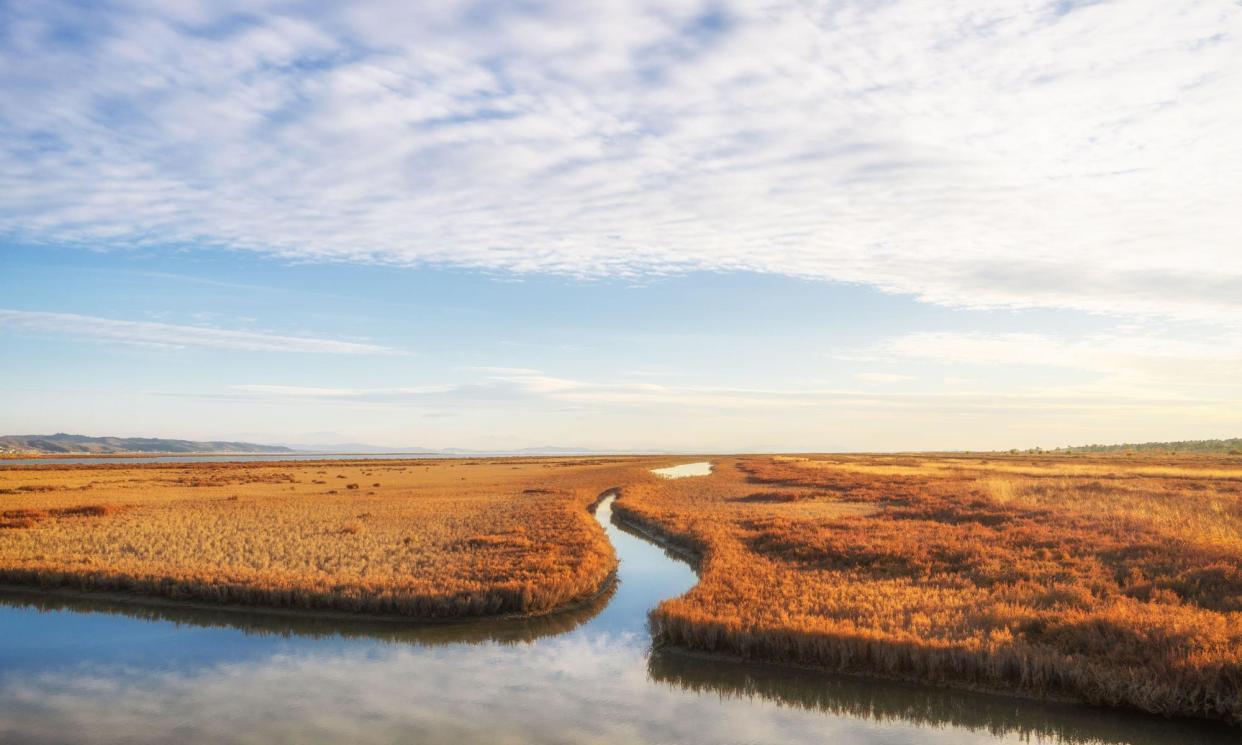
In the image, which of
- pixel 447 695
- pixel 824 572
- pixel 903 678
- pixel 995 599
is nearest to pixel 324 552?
pixel 447 695

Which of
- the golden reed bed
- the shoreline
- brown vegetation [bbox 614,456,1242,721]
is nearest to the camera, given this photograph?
the shoreline

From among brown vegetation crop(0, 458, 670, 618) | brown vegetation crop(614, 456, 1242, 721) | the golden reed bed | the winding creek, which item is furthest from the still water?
brown vegetation crop(0, 458, 670, 618)

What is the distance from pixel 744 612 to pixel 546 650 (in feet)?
14.8

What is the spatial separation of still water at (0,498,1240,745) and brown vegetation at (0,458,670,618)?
126 centimetres

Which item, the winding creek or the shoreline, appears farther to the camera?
the shoreline

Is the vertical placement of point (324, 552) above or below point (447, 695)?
above

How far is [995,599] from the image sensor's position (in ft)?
57.1

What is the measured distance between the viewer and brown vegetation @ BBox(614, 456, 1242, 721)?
1284 cm

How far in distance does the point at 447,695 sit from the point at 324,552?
1346cm

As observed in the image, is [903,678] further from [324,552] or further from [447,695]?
[324,552]

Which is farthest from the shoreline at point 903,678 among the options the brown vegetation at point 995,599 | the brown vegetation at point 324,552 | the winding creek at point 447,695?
the brown vegetation at point 324,552

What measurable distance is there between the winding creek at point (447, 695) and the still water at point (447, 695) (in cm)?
4

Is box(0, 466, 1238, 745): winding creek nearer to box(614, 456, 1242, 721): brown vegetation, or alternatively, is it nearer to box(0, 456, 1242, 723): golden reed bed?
box(614, 456, 1242, 721): brown vegetation

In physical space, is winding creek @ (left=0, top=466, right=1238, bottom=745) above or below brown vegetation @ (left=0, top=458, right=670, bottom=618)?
below
